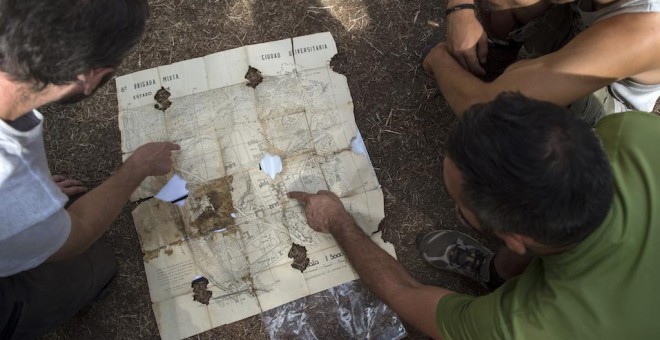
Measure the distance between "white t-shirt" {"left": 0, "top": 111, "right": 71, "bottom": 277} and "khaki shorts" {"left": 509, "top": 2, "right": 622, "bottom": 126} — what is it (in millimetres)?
1474

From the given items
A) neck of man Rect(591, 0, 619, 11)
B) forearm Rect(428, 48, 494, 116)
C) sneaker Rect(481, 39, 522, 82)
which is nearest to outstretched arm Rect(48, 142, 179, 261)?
forearm Rect(428, 48, 494, 116)

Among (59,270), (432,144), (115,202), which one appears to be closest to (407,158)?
(432,144)

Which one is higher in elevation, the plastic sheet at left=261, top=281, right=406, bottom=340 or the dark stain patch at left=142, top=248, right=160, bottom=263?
the dark stain patch at left=142, top=248, right=160, bottom=263

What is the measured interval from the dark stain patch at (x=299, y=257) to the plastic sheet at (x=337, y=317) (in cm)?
11

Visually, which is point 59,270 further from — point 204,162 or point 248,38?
point 248,38

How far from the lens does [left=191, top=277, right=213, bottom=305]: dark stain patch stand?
1.62 metres

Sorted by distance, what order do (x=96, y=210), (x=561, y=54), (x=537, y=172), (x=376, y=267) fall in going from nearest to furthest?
(x=537, y=172), (x=561, y=54), (x=96, y=210), (x=376, y=267)

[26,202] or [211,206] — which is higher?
[26,202]

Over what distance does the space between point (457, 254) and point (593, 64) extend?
2.63 ft

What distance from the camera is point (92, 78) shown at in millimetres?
1089

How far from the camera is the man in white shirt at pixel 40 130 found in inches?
36.4

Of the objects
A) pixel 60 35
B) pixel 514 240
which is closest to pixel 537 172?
pixel 514 240

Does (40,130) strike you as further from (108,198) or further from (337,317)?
(337,317)

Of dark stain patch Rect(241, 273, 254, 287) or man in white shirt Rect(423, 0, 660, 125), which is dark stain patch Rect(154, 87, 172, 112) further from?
man in white shirt Rect(423, 0, 660, 125)
